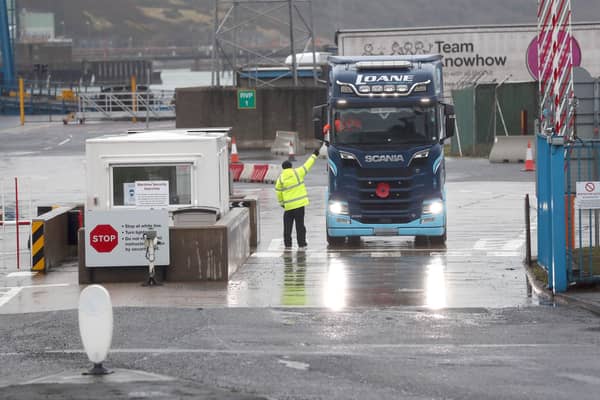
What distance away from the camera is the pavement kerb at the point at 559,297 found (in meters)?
16.2

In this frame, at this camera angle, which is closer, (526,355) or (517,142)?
(526,355)

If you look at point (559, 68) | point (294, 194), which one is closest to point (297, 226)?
point (294, 194)

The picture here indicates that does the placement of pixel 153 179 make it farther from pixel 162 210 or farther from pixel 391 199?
pixel 391 199

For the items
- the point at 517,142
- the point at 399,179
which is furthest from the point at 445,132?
the point at 517,142

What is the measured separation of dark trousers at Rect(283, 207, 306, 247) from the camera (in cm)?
2389

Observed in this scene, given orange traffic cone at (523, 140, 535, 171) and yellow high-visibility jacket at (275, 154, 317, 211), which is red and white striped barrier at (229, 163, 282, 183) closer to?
orange traffic cone at (523, 140, 535, 171)

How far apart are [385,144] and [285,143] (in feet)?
94.1

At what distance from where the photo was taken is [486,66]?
57344mm

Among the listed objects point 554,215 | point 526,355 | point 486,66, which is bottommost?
point 526,355

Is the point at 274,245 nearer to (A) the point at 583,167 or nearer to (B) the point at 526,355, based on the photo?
(A) the point at 583,167

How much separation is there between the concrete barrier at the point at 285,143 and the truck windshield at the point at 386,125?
27093 mm

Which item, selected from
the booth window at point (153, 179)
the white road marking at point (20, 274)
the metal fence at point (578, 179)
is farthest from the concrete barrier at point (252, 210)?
the metal fence at point (578, 179)

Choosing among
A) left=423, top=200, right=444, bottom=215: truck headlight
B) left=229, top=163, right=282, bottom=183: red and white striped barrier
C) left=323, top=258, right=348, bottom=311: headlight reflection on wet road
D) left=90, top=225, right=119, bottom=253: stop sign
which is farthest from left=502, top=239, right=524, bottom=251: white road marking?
left=229, top=163, right=282, bottom=183: red and white striped barrier

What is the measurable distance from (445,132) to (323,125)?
7.02 ft
